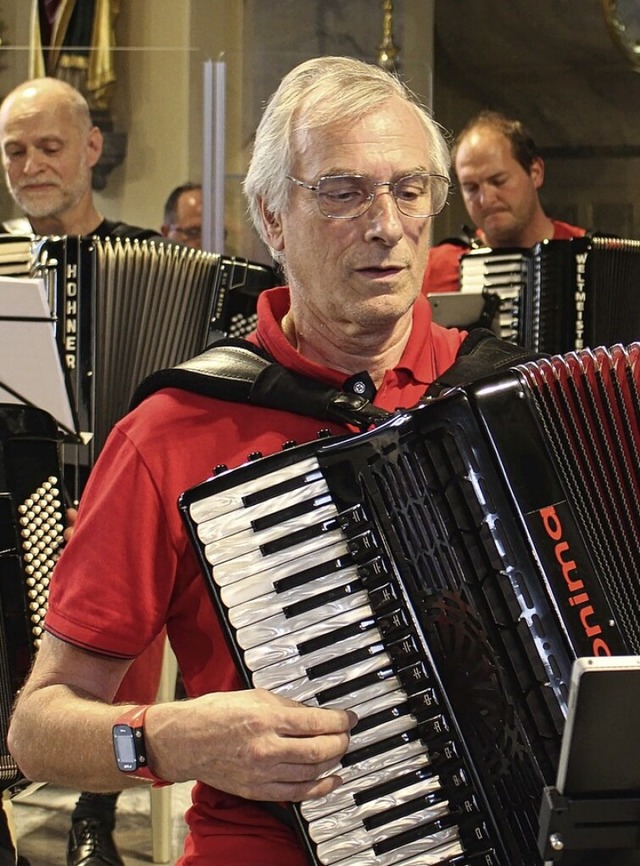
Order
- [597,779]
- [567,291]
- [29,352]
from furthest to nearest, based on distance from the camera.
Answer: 1. [567,291]
2. [29,352]
3. [597,779]

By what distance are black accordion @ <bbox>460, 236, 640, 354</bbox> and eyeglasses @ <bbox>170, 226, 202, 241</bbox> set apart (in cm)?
115

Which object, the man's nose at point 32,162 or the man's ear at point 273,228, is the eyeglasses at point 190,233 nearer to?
the man's nose at point 32,162

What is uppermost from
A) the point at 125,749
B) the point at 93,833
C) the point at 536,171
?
the point at 536,171

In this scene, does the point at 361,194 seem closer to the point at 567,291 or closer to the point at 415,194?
the point at 415,194

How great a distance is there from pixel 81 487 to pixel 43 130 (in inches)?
46.1

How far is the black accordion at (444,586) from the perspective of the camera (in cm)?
129

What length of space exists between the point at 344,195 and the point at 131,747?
672 millimetres

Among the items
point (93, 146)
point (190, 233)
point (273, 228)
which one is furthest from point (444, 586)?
point (190, 233)

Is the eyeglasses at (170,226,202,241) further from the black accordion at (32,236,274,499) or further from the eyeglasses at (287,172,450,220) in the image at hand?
the eyeglasses at (287,172,450,220)

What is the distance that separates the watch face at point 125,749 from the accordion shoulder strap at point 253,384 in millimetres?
414

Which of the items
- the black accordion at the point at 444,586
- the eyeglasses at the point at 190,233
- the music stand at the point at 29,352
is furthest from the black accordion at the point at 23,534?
the eyeglasses at the point at 190,233

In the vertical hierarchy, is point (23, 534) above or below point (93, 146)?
below

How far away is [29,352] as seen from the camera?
2.34m

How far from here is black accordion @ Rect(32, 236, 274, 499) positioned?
2.91 metres
